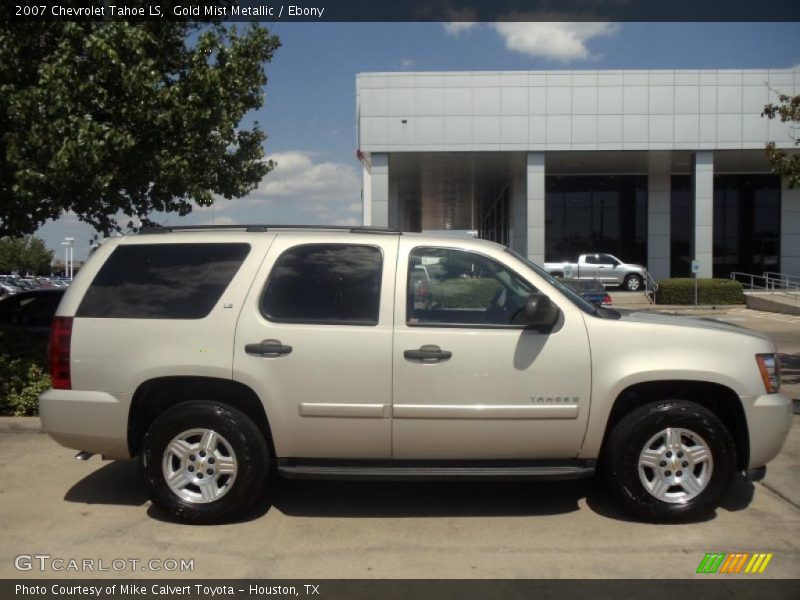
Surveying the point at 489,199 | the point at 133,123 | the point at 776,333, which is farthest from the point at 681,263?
the point at 133,123

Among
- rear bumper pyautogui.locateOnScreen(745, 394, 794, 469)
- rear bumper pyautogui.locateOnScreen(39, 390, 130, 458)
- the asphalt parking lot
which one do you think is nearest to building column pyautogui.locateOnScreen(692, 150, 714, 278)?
the asphalt parking lot

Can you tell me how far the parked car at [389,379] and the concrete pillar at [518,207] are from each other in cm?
3082

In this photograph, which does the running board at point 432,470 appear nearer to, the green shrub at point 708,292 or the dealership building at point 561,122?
the dealership building at point 561,122

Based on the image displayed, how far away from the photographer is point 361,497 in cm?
559

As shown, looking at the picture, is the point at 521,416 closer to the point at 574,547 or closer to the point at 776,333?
the point at 574,547

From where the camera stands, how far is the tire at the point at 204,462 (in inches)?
193

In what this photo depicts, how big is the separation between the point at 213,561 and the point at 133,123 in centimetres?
547

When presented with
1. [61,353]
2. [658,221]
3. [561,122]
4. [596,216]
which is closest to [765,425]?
[61,353]

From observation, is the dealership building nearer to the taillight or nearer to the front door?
the taillight

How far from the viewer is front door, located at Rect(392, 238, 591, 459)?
15.8 feet

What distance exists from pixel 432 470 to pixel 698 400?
1.92m

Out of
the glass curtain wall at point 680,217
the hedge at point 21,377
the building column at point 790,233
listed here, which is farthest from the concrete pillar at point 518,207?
the hedge at point 21,377

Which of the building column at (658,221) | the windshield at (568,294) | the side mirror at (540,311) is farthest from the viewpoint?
the building column at (658,221)

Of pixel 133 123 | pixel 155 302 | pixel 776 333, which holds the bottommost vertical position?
pixel 776 333
